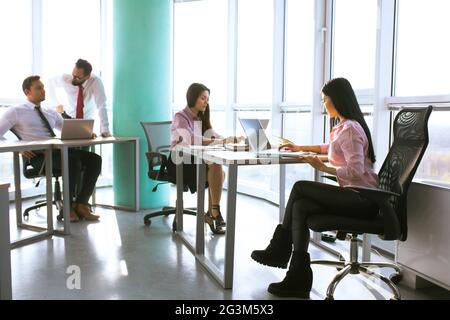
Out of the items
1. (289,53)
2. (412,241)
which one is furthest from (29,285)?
(289,53)

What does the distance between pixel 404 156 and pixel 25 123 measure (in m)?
3.51

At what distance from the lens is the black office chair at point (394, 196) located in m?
2.61

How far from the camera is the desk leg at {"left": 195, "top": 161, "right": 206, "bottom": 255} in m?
3.60

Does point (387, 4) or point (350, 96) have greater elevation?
point (387, 4)

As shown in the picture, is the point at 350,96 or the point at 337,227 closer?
the point at 337,227

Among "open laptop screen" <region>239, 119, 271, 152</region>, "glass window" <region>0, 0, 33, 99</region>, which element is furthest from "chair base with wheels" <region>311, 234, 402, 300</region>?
"glass window" <region>0, 0, 33, 99</region>

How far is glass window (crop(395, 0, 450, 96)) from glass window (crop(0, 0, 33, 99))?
4377mm

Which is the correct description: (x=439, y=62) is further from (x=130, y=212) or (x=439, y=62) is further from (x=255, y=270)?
(x=130, y=212)

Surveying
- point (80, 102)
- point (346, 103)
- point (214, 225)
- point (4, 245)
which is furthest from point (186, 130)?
point (4, 245)

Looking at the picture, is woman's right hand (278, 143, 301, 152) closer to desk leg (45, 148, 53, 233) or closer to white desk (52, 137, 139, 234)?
white desk (52, 137, 139, 234)

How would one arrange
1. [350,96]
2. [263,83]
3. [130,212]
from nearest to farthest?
1. [350,96]
2. [130,212]
3. [263,83]

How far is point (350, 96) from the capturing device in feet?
9.60

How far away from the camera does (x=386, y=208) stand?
8.51ft

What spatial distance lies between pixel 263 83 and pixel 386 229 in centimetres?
384
